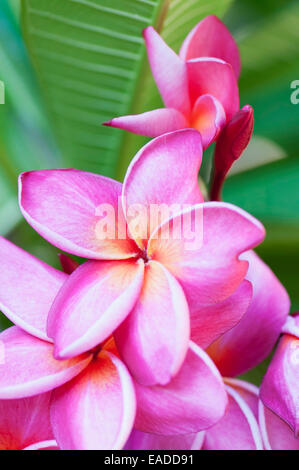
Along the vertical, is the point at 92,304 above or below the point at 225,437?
above

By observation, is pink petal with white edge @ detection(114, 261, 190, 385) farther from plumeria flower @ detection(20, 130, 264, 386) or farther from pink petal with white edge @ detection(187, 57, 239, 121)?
pink petal with white edge @ detection(187, 57, 239, 121)

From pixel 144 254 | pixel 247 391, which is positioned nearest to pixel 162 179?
pixel 144 254

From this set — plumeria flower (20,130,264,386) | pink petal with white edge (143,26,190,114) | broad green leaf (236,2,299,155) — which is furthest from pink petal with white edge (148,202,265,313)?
broad green leaf (236,2,299,155)

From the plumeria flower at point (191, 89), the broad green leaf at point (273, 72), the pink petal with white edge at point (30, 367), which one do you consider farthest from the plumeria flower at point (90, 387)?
the broad green leaf at point (273, 72)

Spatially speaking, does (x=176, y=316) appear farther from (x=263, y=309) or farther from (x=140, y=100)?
(x=140, y=100)

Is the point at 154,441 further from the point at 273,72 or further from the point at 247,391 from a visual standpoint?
the point at 273,72

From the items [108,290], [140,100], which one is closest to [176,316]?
[108,290]

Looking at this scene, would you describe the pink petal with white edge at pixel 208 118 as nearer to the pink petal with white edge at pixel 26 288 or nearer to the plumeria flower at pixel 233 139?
the plumeria flower at pixel 233 139
